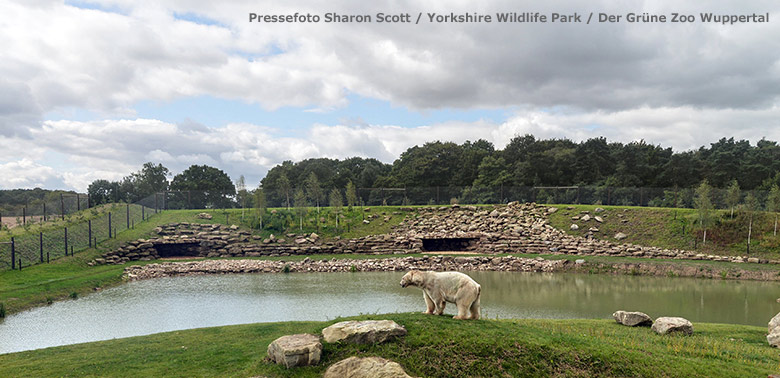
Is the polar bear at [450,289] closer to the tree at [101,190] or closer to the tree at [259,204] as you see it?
the tree at [259,204]

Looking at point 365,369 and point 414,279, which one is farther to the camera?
point 414,279

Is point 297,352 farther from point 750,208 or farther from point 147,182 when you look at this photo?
point 147,182

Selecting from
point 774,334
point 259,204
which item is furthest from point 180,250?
point 774,334

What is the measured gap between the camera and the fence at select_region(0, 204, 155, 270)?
26.7 m

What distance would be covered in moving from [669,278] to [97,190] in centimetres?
7417

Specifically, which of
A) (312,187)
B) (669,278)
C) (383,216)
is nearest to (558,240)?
(669,278)

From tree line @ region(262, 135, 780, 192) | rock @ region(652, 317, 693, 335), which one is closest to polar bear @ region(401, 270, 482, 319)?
rock @ region(652, 317, 693, 335)

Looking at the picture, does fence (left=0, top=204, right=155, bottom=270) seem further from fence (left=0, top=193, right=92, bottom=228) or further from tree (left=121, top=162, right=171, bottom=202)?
tree (left=121, top=162, right=171, bottom=202)

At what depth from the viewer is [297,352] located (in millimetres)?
7652

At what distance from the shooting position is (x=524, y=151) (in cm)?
7306

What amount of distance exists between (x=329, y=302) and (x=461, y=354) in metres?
13.0

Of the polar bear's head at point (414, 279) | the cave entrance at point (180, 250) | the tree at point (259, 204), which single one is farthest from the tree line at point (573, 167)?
the polar bear's head at point (414, 279)

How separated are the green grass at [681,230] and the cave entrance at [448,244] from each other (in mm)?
7967

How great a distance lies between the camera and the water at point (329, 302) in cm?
1656
